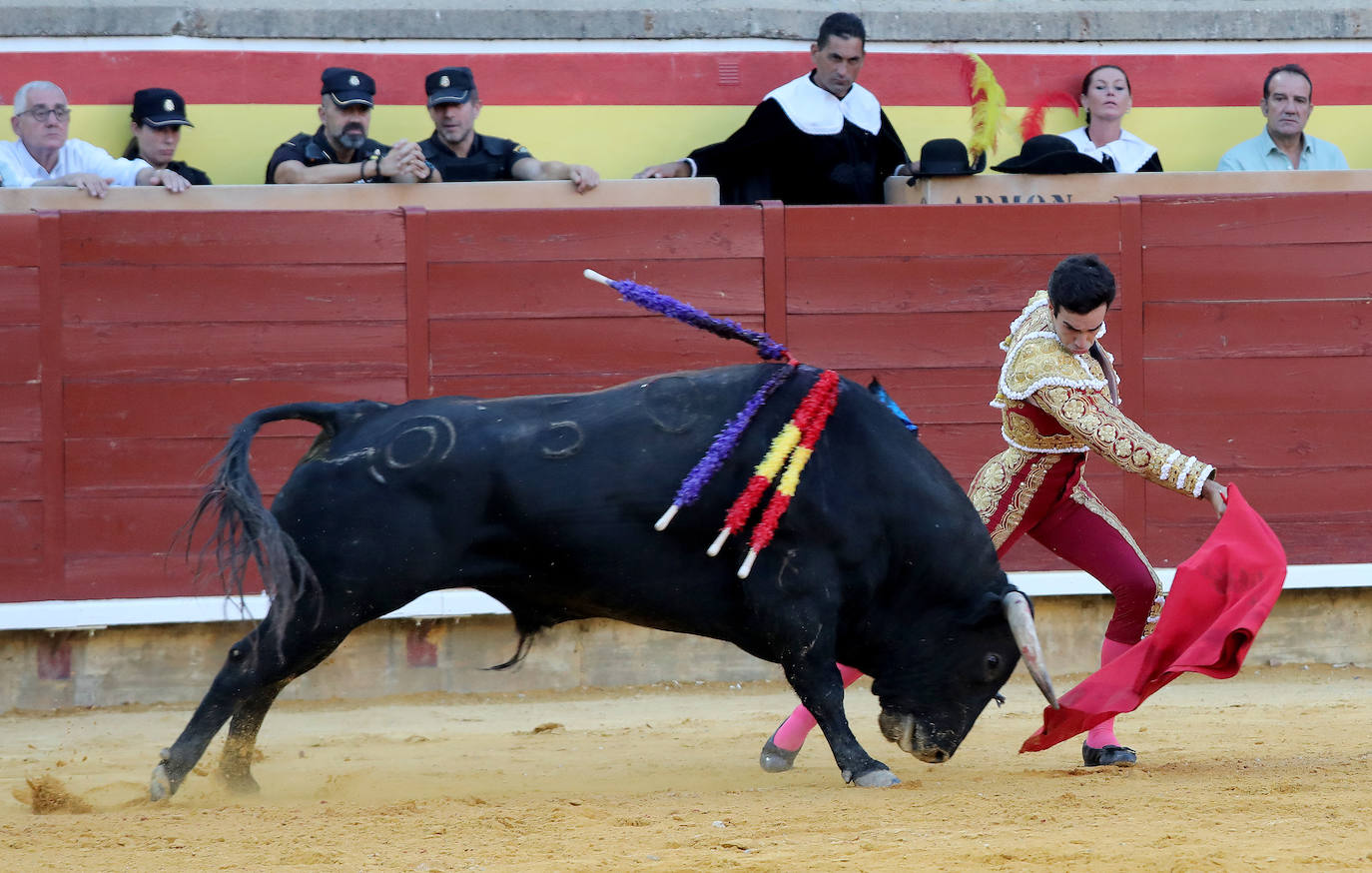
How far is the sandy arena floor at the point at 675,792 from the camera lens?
113 inches

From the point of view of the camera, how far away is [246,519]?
11.9 ft

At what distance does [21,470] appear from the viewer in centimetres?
538

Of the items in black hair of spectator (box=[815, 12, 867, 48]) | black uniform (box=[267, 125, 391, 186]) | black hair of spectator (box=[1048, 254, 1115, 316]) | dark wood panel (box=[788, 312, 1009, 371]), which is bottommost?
dark wood panel (box=[788, 312, 1009, 371])

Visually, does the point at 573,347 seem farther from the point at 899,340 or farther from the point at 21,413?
the point at 21,413

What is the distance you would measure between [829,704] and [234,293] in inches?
109

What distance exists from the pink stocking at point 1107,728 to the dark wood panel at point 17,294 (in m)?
3.61

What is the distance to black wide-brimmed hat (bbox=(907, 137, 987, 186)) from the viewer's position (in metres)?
5.79

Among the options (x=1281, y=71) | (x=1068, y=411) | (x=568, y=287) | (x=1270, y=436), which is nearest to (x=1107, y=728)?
(x=1068, y=411)

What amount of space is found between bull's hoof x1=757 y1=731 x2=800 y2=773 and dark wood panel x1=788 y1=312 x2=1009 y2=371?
1965mm

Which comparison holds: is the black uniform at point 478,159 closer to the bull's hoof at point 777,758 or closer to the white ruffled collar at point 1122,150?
the white ruffled collar at point 1122,150

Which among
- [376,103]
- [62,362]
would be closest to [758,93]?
[376,103]

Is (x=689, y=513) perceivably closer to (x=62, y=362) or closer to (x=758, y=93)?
(x=62, y=362)

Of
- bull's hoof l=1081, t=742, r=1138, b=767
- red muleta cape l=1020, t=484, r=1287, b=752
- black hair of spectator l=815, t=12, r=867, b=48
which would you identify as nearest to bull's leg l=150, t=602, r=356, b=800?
red muleta cape l=1020, t=484, r=1287, b=752

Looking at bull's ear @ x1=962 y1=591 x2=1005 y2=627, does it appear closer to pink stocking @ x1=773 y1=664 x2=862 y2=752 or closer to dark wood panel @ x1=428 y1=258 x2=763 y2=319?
pink stocking @ x1=773 y1=664 x2=862 y2=752
